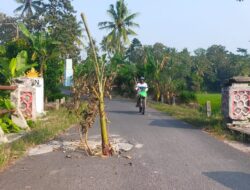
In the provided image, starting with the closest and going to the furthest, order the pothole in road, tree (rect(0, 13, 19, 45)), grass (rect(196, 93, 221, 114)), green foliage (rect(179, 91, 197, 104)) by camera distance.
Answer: the pothole in road, grass (rect(196, 93, 221, 114)), green foliage (rect(179, 91, 197, 104)), tree (rect(0, 13, 19, 45))

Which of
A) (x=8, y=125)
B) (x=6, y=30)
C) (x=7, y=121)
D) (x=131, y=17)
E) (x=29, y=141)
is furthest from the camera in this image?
(x=6, y=30)

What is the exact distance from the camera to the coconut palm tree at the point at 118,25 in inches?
1809

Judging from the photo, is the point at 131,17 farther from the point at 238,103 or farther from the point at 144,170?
the point at 144,170

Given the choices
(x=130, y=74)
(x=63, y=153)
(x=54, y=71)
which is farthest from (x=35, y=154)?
→ (x=130, y=74)

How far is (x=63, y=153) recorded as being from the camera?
8.32 meters

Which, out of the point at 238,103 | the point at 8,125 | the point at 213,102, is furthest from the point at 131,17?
the point at 8,125

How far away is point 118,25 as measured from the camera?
1818 inches

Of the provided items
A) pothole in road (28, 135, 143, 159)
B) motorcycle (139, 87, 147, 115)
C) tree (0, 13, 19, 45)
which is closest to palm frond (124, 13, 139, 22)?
tree (0, 13, 19, 45)

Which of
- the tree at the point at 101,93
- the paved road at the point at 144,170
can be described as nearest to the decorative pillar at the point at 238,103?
the paved road at the point at 144,170

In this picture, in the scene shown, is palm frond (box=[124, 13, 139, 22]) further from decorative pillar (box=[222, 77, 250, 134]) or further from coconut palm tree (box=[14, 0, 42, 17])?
decorative pillar (box=[222, 77, 250, 134])

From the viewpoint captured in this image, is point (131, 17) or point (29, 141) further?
point (131, 17)

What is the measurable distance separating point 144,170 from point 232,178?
1.34 m

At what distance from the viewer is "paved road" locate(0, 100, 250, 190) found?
19.5ft

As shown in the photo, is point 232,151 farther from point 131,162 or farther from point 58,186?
point 58,186
